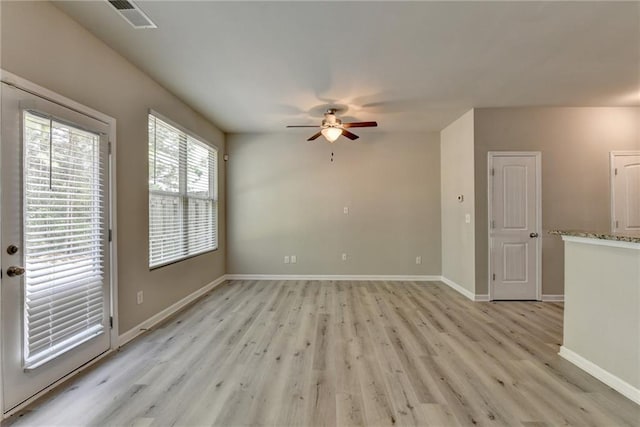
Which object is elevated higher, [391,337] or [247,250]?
[247,250]

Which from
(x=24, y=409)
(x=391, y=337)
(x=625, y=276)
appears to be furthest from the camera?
(x=391, y=337)

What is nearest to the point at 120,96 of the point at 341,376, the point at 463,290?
the point at 341,376

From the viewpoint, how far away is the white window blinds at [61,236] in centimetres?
189

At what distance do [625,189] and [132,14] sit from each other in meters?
6.35

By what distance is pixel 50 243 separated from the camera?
2.00m

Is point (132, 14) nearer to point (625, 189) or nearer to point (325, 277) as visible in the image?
point (325, 277)

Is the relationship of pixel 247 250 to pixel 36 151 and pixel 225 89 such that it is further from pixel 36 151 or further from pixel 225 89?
pixel 36 151

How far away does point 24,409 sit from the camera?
1.82 m

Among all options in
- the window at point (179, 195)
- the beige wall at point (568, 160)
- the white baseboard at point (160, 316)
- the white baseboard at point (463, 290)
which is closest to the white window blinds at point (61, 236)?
the white baseboard at point (160, 316)

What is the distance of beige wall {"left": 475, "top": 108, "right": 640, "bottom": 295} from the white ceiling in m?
0.24

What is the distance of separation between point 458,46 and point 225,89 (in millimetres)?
2610

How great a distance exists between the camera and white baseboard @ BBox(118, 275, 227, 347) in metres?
2.77

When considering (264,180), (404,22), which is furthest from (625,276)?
(264,180)

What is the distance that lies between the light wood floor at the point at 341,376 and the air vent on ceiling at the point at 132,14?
2.78m
